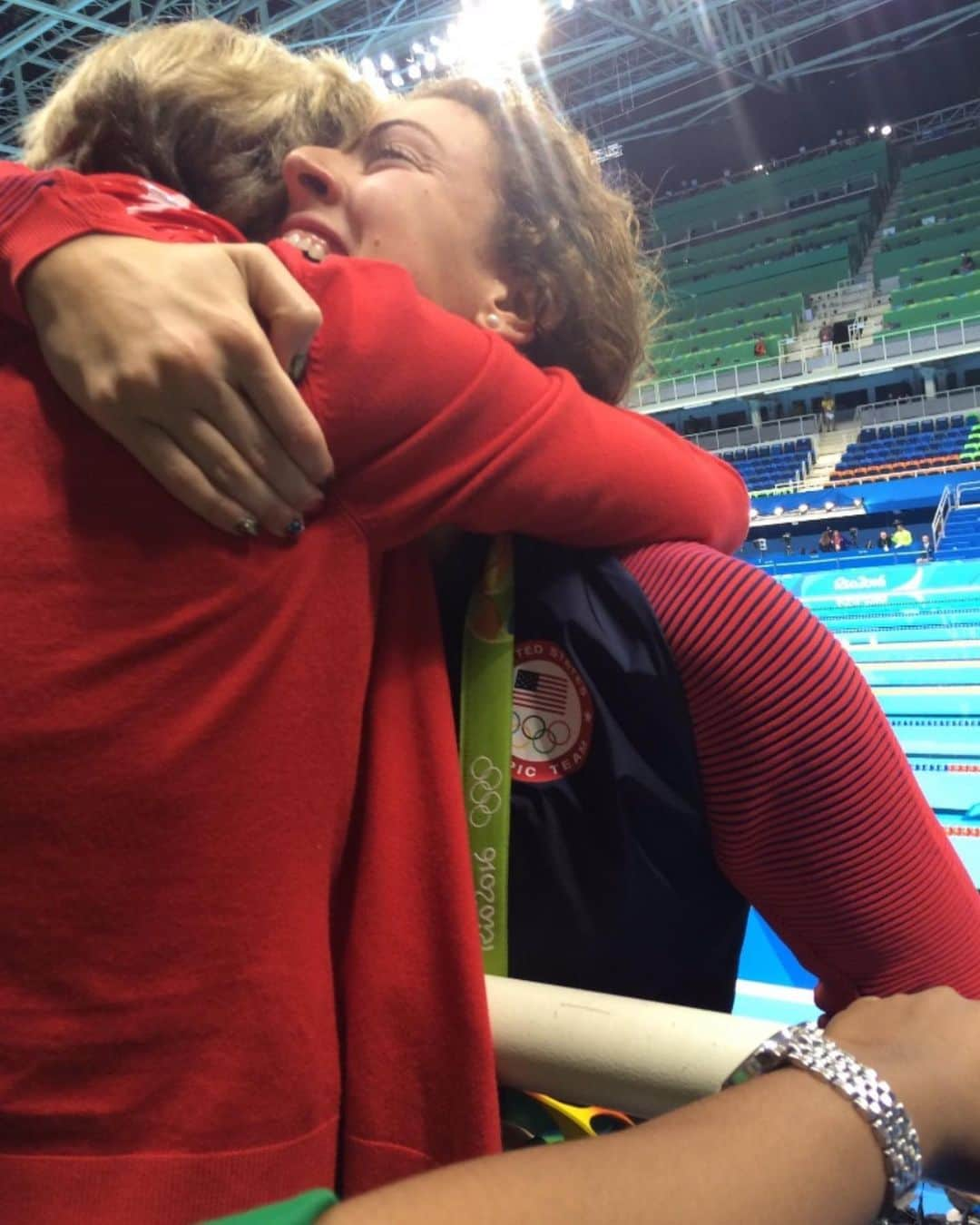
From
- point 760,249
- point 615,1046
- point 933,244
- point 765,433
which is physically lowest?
point 765,433

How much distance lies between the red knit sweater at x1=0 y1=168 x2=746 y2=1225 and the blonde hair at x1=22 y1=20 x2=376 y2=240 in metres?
0.26

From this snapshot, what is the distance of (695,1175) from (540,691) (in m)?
0.28

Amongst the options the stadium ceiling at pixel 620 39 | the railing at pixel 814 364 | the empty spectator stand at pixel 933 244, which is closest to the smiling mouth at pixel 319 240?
the stadium ceiling at pixel 620 39

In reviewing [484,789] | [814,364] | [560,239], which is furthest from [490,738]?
[814,364]

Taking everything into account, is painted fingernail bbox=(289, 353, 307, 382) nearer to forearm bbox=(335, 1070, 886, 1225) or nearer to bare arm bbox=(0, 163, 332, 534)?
bare arm bbox=(0, 163, 332, 534)

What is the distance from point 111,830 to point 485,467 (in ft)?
0.77

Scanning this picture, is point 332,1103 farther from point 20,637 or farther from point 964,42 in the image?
point 964,42

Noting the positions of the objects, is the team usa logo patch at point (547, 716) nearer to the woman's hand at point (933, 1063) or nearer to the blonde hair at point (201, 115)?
the woman's hand at point (933, 1063)

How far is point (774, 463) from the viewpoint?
11.5 metres

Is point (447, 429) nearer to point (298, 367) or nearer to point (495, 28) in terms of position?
point (298, 367)

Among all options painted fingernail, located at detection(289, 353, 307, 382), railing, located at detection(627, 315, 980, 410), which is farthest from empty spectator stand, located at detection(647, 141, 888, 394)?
painted fingernail, located at detection(289, 353, 307, 382)

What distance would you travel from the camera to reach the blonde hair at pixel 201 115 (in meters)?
0.70

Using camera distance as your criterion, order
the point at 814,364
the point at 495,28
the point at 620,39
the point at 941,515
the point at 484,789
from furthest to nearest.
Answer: the point at 814,364 < the point at 620,39 < the point at 495,28 < the point at 941,515 < the point at 484,789

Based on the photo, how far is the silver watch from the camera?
0.34 m
